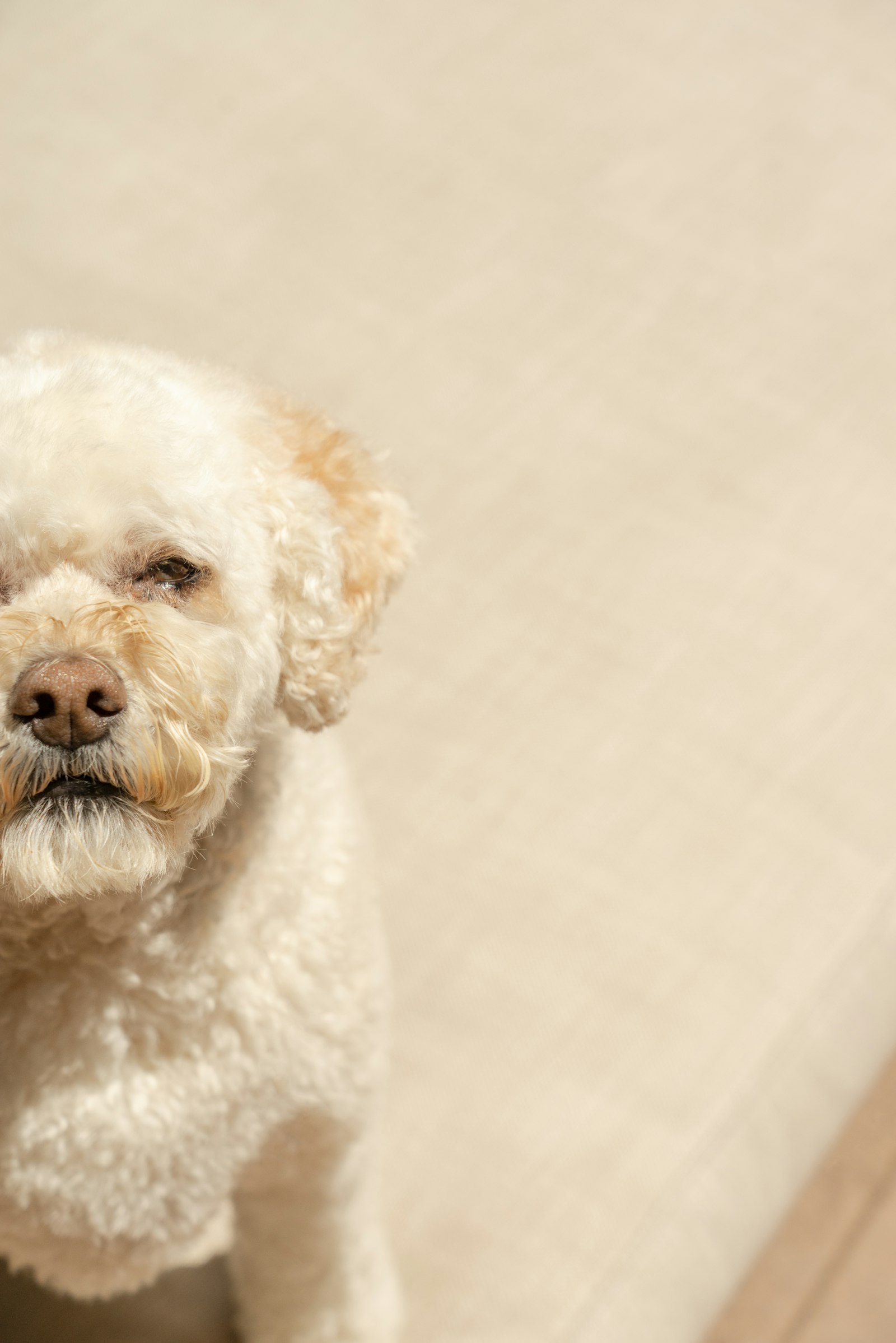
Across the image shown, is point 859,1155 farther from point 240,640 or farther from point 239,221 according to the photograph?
point 239,221

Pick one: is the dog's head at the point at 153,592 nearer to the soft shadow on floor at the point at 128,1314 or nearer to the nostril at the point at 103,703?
the nostril at the point at 103,703

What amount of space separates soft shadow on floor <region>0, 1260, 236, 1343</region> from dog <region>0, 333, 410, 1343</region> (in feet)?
0.43

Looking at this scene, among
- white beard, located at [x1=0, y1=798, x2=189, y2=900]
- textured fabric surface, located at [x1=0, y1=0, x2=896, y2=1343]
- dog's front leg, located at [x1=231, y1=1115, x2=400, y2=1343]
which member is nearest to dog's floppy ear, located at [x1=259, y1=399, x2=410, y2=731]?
white beard, located at [x1=0, y1=798, x2=189, y2=900]

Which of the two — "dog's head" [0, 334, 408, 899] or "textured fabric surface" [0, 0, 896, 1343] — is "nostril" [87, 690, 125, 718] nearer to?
"dog's head" [0, 334, 408, 899]

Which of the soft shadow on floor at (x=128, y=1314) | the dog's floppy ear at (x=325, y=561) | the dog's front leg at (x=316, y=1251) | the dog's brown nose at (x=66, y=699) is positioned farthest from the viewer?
the soft shadow on floor at (x=128, y=1314)

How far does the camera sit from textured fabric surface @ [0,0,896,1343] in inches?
41.4

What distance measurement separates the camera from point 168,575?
661 millimetres

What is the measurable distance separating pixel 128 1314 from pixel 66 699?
1.96ft

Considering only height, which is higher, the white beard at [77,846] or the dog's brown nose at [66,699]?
the dog's brown nose at [66,699]

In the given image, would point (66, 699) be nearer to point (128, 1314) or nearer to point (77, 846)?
point (77, 846)

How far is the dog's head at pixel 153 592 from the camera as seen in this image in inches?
23.3

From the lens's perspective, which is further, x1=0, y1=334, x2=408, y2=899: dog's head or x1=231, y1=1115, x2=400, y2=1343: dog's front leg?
x1=231, y1=1115, x2=400, y2=1343: dog's front leg

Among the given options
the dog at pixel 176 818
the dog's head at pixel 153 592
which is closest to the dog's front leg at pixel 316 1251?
the dog at pixel 176 818

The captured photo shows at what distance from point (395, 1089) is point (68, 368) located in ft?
2.05
